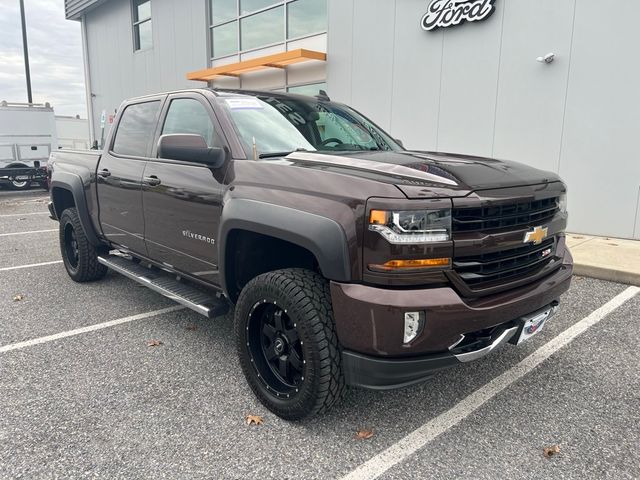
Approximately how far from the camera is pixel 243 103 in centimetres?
351

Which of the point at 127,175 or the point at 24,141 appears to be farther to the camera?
the point at 24,141

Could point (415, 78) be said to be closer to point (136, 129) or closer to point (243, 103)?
point (136, 129)

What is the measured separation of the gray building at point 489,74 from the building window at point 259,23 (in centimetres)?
4

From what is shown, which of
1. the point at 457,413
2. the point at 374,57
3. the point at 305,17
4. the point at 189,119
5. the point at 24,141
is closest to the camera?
the point at 457,413

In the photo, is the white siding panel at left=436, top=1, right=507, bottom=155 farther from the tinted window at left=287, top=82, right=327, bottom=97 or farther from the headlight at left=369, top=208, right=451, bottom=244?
the headlight at left=369, top=208, right=451, bottom=244

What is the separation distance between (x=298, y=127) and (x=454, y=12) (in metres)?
6.63

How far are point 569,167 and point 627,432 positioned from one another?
6096 millimetres

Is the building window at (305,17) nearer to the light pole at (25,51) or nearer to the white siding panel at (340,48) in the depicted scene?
the white siding panel at (340,48)

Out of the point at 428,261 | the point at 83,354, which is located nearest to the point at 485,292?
the point at 428,261

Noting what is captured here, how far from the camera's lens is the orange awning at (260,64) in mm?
11070

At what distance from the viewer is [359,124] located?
4.21m

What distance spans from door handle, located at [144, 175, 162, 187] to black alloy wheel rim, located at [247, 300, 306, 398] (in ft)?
5.00

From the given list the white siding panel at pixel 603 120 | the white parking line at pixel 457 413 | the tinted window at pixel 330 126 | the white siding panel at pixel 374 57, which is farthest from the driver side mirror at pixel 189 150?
the white siding panel at pixel 374 57

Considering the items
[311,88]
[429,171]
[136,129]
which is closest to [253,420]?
[429,171]
